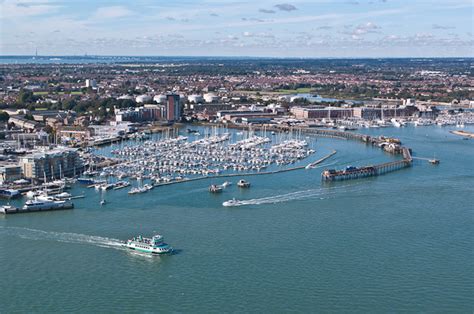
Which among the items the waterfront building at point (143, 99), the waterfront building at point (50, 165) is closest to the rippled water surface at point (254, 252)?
the waterfront building at point (50, 165)

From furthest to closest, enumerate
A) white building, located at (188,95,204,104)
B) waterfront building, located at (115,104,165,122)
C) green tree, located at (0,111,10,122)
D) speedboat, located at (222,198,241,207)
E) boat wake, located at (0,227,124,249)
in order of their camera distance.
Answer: white building, located at (188,95,204,104)
waterfront building, located at (115,104,165,122)
green tree, located at (0,111,10,122)
speedboat, located at (222,198,241,207)
boat wake, located at (0,227,124,249)

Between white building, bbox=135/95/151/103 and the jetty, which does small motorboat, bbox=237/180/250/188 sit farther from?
white building, bbox=135/95/151/103

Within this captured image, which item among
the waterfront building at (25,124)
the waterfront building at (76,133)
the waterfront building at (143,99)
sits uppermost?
the waterfront building at (143,99)

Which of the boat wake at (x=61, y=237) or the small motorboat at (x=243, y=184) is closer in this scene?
the boat wake at (x=61, y=237)

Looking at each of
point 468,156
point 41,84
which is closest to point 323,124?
point 468,156

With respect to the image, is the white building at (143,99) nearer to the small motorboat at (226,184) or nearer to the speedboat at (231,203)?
the small motorboat at (226,184)

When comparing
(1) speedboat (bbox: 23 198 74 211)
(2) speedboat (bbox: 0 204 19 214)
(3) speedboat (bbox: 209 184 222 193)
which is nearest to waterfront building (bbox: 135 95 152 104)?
(3) speedboat (bbox: 209 184 222 193)
